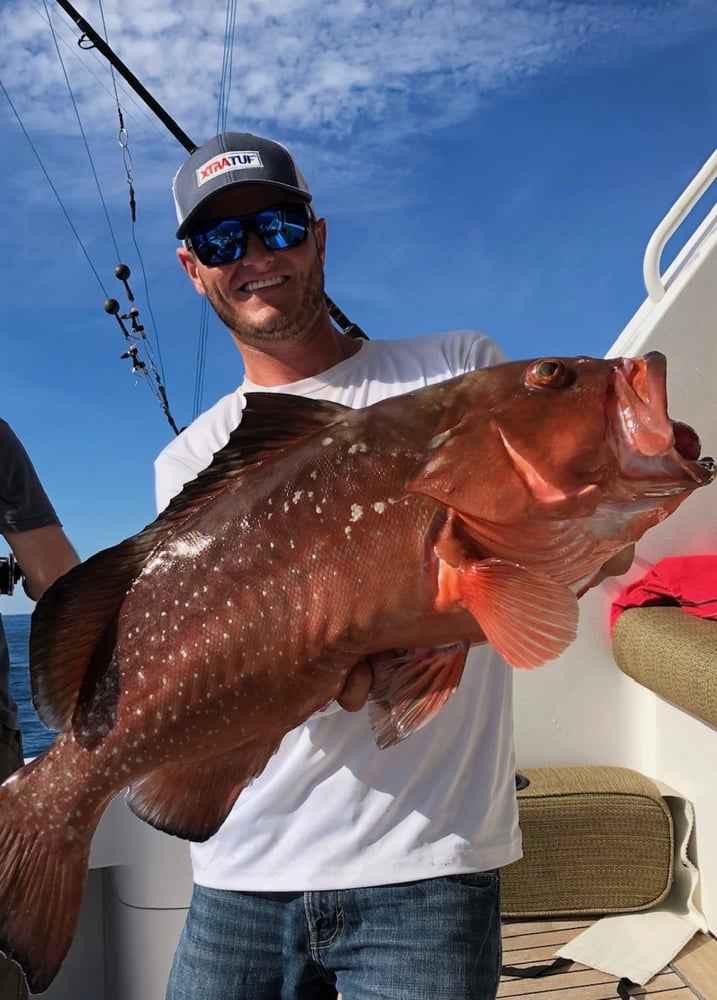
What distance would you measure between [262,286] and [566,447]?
109 cm

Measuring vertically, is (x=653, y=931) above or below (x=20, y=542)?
below

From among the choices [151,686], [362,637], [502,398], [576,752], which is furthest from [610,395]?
[576,752]

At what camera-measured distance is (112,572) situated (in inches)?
65.7

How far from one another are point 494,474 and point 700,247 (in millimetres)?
3366

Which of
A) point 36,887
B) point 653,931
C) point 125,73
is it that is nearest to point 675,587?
point 653,931

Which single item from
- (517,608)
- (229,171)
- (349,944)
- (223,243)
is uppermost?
(229,171)

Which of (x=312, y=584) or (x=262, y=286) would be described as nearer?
(x=312, y=584)

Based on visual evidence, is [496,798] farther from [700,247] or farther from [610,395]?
[700,247]

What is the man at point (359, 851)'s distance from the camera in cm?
180

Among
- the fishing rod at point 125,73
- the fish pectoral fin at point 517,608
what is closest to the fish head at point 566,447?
the fish pectoral fin at point 517,608

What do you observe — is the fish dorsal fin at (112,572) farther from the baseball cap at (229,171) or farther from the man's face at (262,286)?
the baseball cap at (229,171)

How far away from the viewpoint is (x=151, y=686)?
1.60 meters

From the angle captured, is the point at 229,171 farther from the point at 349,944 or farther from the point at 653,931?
the point at 653,931

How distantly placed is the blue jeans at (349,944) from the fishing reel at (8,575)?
4.98 ft
